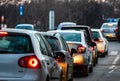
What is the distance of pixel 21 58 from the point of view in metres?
9.38

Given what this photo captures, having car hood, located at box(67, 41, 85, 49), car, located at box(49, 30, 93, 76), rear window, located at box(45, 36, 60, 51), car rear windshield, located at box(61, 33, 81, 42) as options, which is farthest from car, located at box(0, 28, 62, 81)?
car rear windshield, located at box(61, 33, 81, 42)

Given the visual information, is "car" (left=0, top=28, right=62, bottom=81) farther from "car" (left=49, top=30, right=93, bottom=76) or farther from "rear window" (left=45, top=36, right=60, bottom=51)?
"car" (left=49, top=30, right=93, bottom=76)

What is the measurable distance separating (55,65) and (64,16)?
3233 inches

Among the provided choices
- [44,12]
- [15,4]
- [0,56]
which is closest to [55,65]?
[0,56]

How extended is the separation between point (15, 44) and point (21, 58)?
12.9 inches

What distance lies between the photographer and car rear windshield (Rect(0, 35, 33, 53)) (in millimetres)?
9508

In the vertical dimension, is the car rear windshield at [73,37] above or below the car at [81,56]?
above

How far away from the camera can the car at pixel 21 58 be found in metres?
9.36

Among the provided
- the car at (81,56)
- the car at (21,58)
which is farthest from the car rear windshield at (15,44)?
the car at (81,56)

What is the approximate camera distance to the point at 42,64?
958cm

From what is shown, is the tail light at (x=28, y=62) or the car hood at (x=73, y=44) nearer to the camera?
the tail light at (x=28, y=62)

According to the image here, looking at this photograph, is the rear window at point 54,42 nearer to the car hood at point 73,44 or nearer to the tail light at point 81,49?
the car hood at point 73,44

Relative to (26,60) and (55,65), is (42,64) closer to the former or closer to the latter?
(26,60)

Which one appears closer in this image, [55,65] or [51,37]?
[55,65]
